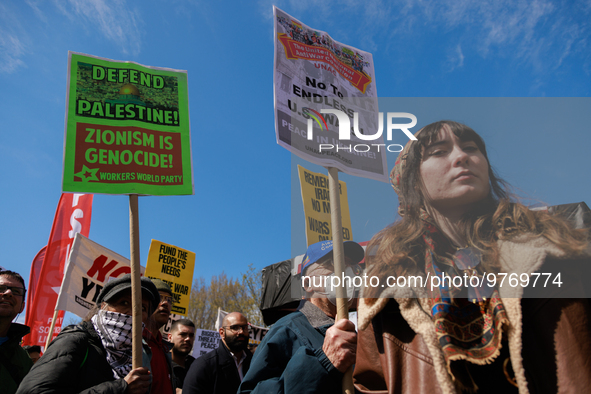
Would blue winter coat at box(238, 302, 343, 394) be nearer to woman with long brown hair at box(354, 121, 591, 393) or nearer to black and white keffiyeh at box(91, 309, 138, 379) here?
woman with long brown hair at box(354, 121, 591, 393)

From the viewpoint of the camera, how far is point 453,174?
1525 millimetres

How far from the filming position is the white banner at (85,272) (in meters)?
5.28

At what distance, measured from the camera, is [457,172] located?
59.9 inches

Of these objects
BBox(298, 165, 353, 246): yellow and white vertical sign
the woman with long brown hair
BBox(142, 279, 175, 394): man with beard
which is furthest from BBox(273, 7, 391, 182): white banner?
BBox(298, 165, 353, 246): yellow and white vertical sign

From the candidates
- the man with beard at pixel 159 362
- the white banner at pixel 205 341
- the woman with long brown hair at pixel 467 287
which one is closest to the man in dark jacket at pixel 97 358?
the man with beard at pixel 159 362

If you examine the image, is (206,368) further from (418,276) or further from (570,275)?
(570,275)

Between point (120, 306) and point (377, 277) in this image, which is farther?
point (120, 306)

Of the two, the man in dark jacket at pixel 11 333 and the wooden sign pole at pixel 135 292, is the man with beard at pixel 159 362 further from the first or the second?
the man in dark jacket at pixel 11 333

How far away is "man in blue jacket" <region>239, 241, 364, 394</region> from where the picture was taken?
1.71m

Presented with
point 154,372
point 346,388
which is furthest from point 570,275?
point 154,372

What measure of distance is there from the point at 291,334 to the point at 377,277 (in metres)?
0.59

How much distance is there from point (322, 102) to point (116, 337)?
176 cm

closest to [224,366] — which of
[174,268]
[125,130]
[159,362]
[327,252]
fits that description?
[159,362]

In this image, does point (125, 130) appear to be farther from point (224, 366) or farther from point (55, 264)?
point (55, 264)
